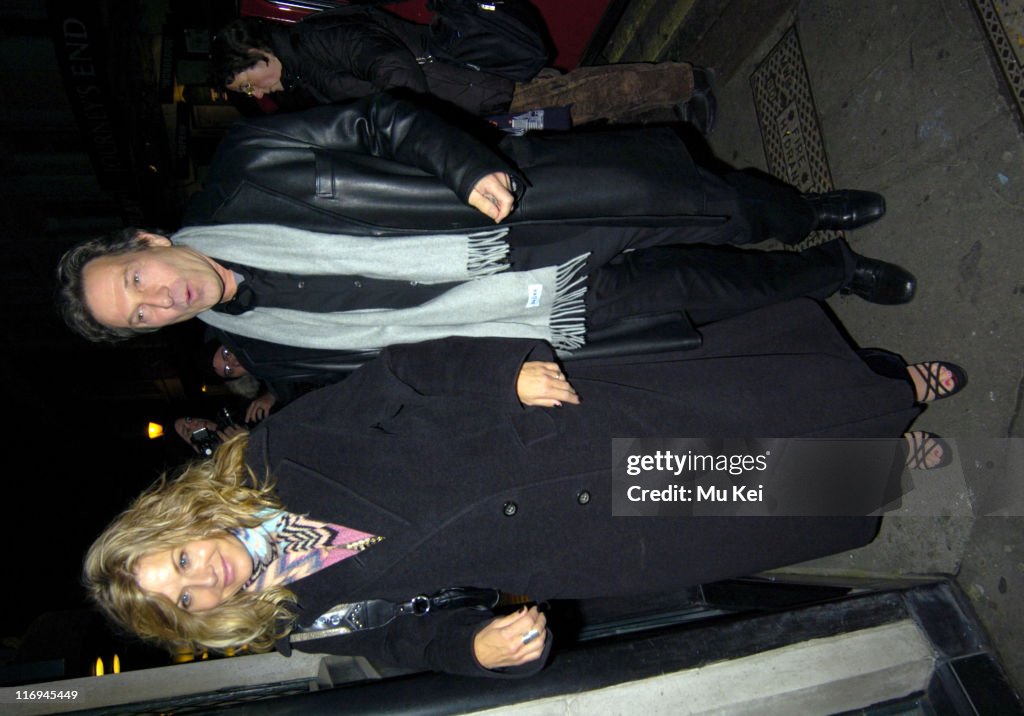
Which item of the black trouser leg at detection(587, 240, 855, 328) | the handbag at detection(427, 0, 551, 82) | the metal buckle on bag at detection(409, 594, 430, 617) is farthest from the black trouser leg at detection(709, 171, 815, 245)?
the metal buckle on bag at detection(409, 594, 430, 617)

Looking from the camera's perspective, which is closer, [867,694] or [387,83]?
[867,694]

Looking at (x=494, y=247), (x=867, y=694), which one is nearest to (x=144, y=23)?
(x=494, y=247)

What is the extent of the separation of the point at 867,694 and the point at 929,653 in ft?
0.87

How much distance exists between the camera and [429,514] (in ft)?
5.36

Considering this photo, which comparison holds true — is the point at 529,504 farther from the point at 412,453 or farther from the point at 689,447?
the point at 689,447

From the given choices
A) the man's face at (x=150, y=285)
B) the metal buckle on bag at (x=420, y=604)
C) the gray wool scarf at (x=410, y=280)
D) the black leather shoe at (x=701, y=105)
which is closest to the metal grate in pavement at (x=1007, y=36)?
the black leather shoe at (x=701, y=105)

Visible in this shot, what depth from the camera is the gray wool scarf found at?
6.06 ft

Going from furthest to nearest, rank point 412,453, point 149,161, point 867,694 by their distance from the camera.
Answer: point 149,161 < point 867,694 < point 412,453

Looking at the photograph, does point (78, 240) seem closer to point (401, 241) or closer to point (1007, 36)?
point (401, 241)

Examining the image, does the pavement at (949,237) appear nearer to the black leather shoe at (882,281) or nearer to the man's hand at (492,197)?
the black leather shoe at (882,281)

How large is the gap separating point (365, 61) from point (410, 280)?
132 centimetres

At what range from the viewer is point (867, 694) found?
76.1 inches

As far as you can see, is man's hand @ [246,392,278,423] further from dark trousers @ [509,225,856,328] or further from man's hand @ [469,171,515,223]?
man's hand @ [469,171,515,223]

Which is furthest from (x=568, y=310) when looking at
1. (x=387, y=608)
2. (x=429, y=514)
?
(x=387, y=608)
